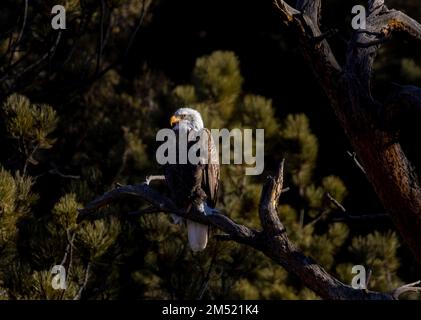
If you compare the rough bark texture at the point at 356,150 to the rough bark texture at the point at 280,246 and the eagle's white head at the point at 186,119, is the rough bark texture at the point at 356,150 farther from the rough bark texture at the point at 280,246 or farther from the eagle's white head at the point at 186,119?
the eagle's white head at the point at 186,119

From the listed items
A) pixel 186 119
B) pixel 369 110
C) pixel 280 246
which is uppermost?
pixel 186 119

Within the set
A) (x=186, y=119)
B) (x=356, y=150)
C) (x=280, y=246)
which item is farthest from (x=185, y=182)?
(x=356, y=150)

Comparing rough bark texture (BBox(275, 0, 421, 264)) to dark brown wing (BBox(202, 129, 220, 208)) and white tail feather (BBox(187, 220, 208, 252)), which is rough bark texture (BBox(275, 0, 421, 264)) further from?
white tail feather (BBox(187, 220, 208, 252))

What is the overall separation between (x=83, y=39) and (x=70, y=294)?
474 centimetres

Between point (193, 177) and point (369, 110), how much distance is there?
1476 millimetres

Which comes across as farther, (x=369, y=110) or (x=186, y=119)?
(x=186, y=119)

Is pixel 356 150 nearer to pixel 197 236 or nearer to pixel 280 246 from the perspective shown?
pixel 280 246

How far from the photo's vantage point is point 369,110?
160 inches

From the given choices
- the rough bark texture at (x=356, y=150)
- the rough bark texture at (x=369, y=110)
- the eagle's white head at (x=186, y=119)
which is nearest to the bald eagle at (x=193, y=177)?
the eagle's white head at (x=186, y=119)

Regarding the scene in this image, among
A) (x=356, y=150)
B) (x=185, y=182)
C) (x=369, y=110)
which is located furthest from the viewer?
(x=185, y=182)

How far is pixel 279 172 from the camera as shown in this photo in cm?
412

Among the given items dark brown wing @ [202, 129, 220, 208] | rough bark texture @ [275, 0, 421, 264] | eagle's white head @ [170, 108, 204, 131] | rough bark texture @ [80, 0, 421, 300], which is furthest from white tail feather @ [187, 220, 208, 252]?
rough bark texture @ [275, 0, 421, 264]

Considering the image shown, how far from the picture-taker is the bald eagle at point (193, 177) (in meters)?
5.14

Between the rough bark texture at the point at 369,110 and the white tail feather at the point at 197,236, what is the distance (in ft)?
5.12
